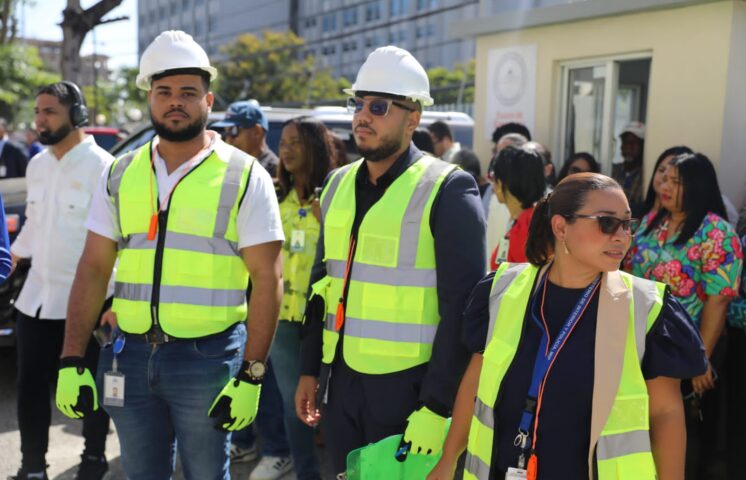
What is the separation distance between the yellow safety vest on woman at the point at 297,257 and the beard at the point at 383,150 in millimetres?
1264

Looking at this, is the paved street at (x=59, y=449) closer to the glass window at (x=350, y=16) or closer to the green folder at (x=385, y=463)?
the green folder at (x=385, y=463)

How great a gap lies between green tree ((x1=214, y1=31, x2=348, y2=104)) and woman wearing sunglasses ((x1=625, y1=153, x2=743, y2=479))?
94.4ft

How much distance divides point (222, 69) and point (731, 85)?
113 feet

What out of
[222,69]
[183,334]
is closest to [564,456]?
[183,334]

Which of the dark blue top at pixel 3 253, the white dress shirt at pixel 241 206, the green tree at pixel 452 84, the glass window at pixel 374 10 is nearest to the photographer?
the white dress shirt at pixel 241 206

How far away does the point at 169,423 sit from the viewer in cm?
282

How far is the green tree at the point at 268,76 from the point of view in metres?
33.4

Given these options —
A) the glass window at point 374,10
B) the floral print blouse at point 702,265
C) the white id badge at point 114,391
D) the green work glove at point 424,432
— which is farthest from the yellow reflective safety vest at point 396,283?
the glass window at point 374,10

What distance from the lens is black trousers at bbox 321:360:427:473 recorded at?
2592mm

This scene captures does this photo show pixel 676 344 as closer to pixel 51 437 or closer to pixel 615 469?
pixel 615 469

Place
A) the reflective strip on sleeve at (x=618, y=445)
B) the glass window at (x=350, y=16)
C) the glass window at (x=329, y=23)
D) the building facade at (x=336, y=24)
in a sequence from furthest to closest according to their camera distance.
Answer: the glass window at (x=329, y=23)
the glass window at (x=350, y=16)
the building facade at (x=336, y=24)
the reflective strip on sleeve at (x=618, y=445)

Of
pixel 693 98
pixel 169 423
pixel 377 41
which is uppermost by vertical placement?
pixel 377 41

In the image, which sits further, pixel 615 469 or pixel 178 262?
A: pixel 178 262

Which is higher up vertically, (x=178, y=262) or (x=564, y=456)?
(x=178, y=262)
